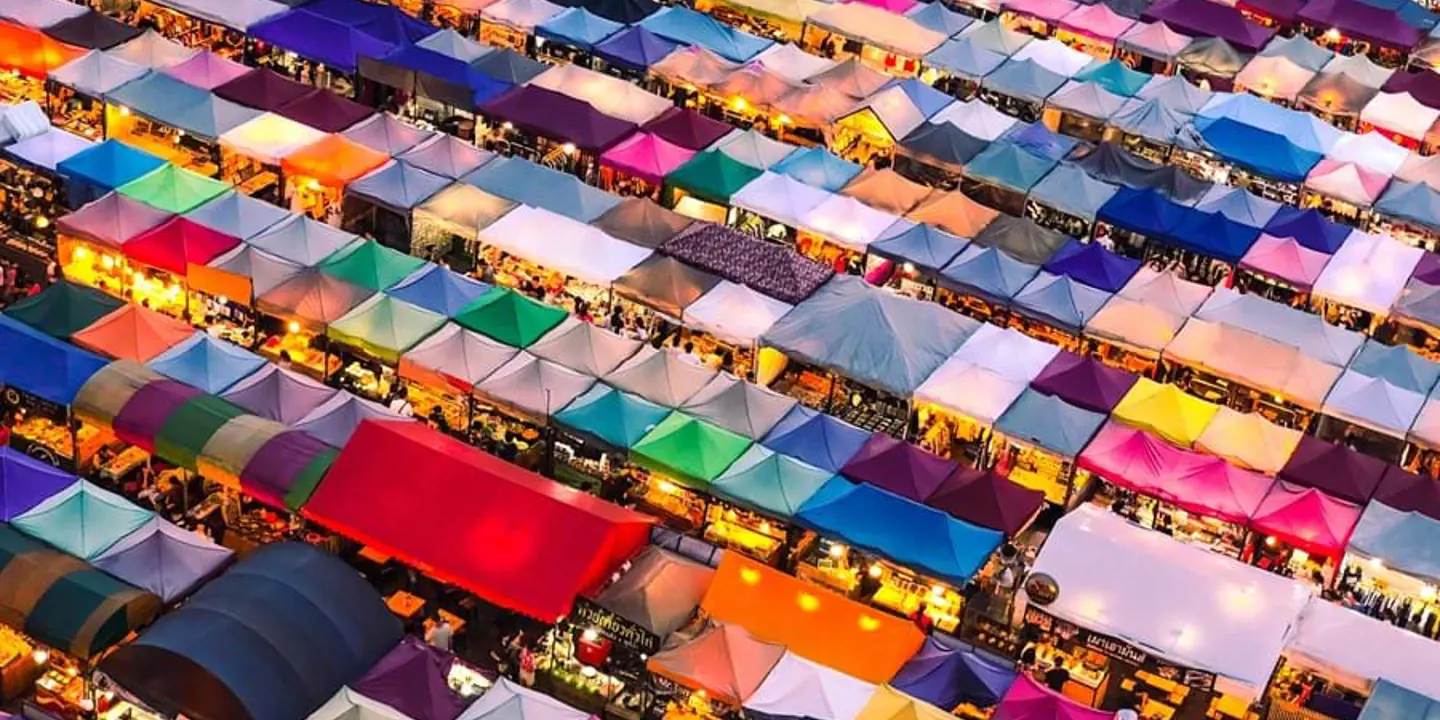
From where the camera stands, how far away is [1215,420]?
83.5 feet

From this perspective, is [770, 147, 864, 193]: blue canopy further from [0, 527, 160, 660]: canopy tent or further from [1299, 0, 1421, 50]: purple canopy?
[1299, 0, 1421, 50]: purple canopy

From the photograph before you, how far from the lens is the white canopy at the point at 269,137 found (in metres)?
29.4

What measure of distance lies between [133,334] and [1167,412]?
1336 centimetres

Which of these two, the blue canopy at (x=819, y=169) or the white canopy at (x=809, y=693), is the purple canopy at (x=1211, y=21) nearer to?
the blue canopy at (x=819, y=169)

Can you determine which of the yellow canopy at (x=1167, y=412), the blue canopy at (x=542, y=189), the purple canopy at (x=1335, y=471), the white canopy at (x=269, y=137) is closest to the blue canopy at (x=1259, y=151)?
the yellow canopy at (x=1167, y=412)

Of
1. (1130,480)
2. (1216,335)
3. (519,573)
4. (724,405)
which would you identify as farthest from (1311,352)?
(519,573)

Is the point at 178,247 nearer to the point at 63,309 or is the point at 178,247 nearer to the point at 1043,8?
the point at 63,309

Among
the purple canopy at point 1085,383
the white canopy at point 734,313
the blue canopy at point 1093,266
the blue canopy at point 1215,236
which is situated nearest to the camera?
the purple canopy at point 1085,383

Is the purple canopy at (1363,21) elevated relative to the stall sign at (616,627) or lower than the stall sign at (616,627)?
elevated

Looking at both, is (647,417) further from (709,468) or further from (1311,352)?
Result: (1311,352)

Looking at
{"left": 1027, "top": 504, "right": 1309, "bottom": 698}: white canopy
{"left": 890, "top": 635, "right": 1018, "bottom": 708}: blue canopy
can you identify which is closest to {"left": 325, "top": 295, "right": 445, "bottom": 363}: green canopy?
{"left": 890, "top": 635, "right": 1018, "bottom": 708}: blue canopy

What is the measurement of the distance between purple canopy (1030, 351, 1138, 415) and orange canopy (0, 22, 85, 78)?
16638 mm

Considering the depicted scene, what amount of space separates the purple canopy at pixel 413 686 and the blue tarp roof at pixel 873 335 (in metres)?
8.27

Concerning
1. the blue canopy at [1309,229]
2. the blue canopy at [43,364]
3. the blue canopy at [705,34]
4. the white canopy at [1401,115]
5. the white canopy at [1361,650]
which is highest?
the white canopy at [1401,115]
